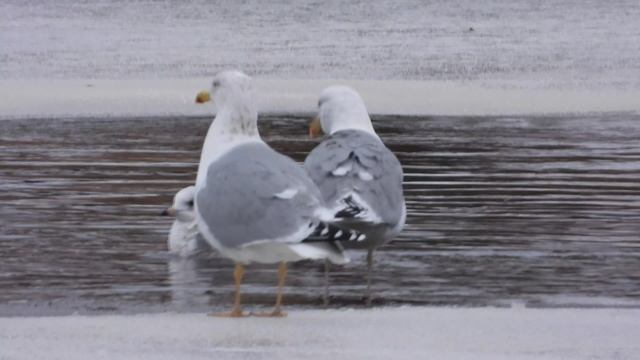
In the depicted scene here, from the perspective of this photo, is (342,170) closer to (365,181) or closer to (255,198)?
(365,181)

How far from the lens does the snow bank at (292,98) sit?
18.4m

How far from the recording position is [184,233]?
32.0 ft

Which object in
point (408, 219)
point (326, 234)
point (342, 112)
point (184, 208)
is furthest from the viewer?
point (408, 219)

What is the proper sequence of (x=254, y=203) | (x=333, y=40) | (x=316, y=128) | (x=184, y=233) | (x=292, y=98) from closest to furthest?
(x=254, y=203)
(x=316, y=128)
(x=184, y=233)
(x=292, y=98)
(x=333, y=40)

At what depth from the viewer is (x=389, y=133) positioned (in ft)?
53.7

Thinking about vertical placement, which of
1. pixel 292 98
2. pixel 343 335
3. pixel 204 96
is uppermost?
pixel 292 98

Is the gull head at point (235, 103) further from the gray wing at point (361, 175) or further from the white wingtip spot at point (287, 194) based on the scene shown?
the white wingtip spot at point (287, 194)

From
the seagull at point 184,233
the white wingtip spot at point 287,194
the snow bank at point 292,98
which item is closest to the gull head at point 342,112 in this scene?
the seagull at point 184,233

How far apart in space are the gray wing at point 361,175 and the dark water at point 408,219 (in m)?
0.56

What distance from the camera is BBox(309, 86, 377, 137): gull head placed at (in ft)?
29.6

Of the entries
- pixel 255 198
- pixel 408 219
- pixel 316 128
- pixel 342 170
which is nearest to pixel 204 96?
pixel 342 170

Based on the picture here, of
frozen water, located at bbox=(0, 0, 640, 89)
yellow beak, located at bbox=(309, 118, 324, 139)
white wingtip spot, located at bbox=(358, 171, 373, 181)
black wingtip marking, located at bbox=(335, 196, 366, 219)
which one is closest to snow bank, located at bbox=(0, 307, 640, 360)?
black wingtip marking, located at bbox=(335, 196, 366, 219)

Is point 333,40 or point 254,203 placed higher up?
point 333,40

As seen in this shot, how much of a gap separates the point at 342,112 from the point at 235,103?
1324 mm
